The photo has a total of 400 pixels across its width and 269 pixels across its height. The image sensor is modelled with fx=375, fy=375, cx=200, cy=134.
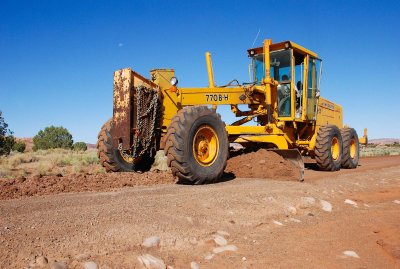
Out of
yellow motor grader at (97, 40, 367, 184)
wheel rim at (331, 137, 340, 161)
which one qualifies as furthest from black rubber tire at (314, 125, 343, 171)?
wheel rim at (331, 137, 340, 161)

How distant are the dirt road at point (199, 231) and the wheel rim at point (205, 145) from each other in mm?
1354

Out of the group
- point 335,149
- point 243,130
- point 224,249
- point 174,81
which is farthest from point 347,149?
point 224,249

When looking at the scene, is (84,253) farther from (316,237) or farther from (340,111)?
(340,111)

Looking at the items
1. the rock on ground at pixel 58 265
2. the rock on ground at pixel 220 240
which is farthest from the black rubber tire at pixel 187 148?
the rock on ground at pixel 58 265

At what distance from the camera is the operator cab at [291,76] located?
35.6 feet

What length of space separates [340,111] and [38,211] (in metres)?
13.0

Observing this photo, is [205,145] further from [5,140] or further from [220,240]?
[5,140]

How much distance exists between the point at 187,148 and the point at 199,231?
8.94 feet

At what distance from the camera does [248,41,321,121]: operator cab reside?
10852 mm

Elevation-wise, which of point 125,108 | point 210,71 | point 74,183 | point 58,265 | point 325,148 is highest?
point 210,71

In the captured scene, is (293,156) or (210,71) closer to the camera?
(293,156)

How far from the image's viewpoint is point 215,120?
7.54 metres

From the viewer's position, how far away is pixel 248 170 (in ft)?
28.3

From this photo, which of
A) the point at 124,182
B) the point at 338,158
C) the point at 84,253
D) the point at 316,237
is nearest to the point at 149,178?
the point at 124,182
